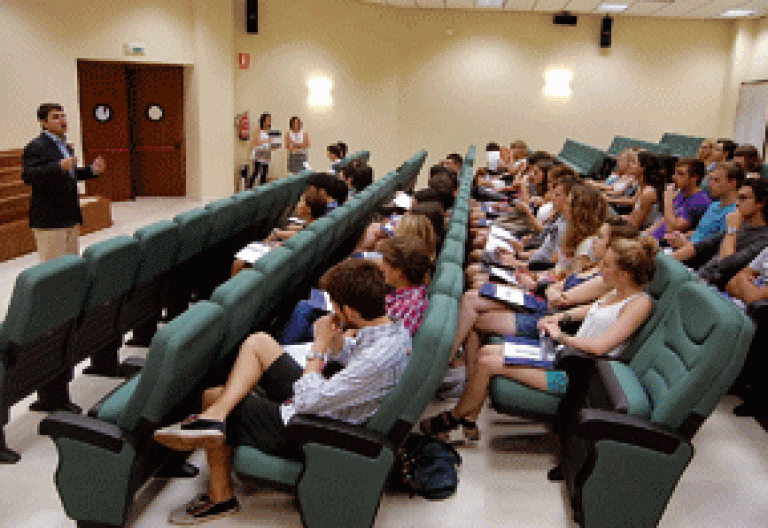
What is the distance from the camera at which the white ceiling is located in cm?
995

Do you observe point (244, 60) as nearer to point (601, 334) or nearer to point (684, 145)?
point (684, 145)

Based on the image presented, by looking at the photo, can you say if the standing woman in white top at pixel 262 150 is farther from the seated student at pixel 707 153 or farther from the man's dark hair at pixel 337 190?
the seated student at pixel 707 153

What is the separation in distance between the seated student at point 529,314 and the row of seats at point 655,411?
75 cm

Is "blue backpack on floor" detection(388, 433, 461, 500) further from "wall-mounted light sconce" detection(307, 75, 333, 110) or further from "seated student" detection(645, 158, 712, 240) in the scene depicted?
"wall-mounted light sconce" detection(307, 75, 333, 110)

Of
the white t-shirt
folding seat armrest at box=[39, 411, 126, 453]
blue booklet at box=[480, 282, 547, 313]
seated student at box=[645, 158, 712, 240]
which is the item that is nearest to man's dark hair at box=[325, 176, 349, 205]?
blue booklet at box=[480, 282, 547, 313]

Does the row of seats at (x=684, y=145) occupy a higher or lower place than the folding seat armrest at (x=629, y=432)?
higher

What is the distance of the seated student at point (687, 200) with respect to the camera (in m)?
4.72

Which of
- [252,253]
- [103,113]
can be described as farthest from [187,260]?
[103,113]

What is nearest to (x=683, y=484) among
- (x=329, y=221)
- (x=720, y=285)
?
(x=720, y=285)

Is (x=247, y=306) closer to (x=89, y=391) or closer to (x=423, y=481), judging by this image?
(x=423, y=481)

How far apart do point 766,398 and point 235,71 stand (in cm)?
914

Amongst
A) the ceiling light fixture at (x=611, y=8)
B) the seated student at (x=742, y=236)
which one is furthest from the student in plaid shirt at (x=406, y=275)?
the ceiling light fixture at (x=611, y=8)

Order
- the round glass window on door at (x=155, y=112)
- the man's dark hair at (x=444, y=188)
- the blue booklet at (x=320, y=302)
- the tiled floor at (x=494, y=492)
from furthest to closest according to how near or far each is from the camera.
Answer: the round glass window on door at (x=155, y=112) < the man's dark hair at (x=444, y=188) < the blue booklet at (x=320, y=302) < the tiled floor at (x=494, y=492)

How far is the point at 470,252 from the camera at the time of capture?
511cm
